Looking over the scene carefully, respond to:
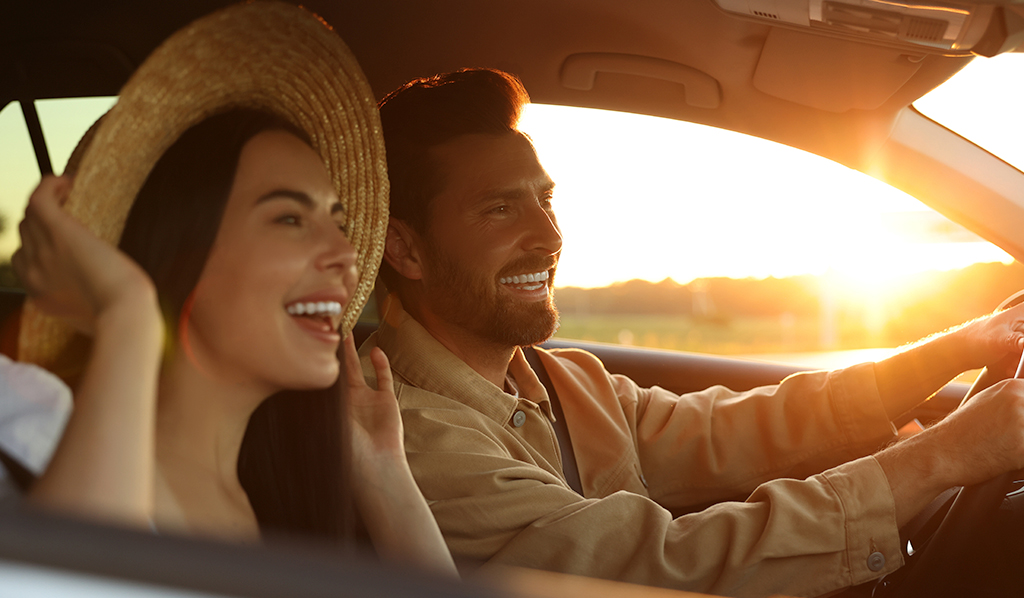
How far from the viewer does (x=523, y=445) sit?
196 centimetres

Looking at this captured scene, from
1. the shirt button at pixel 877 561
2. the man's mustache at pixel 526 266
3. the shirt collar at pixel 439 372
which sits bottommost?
the shirt button at pixel 877 561

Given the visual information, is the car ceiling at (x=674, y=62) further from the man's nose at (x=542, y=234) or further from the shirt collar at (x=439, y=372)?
the shirt collar at (x=439, y=372)

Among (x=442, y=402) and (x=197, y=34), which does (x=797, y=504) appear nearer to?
(x=442, y=402)

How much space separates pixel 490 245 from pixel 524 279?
0.12 metres

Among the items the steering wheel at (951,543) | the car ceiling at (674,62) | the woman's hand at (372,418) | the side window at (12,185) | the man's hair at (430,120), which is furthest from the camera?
the man's hair at (430,120)

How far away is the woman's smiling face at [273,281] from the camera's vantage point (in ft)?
3.43

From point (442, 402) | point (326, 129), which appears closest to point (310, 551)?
point (326, 129)

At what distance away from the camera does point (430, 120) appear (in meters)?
2.11

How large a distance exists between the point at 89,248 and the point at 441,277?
4.17ft

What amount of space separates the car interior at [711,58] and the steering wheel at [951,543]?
0.61 metres

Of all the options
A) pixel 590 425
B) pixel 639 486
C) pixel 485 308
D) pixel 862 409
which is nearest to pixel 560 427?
pixel 590 425

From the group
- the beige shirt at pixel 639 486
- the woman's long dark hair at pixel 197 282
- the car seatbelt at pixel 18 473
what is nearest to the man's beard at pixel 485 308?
the beige shirt at pixel 639 486

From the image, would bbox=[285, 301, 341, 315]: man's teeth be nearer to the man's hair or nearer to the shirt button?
the man's hair

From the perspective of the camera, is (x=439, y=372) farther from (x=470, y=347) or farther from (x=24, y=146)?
(x=24, y=146)
